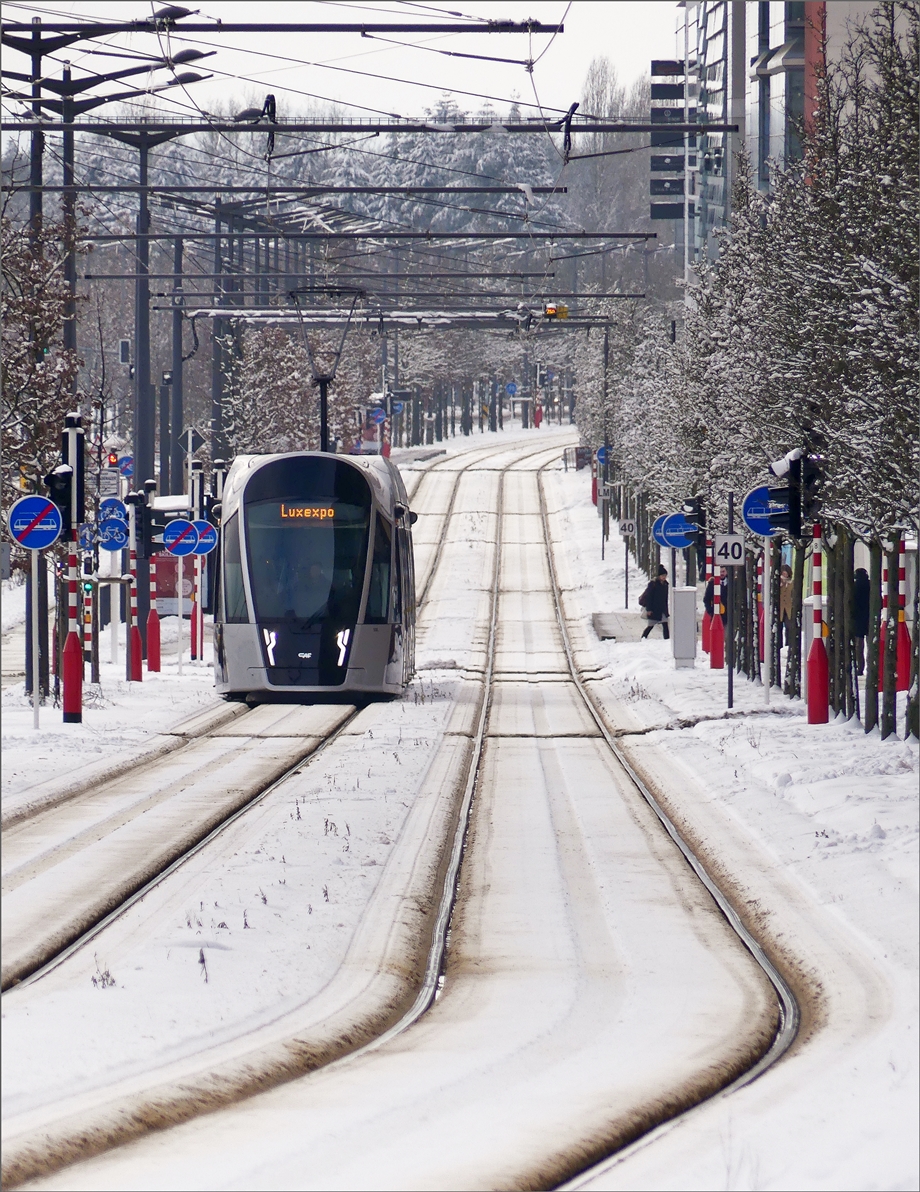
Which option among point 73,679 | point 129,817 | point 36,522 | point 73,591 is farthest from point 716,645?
point 129,817

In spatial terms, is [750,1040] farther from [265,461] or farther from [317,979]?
[265,461]

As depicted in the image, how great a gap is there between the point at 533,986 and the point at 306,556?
16.5 metres

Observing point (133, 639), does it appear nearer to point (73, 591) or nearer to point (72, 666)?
point (73, 591)

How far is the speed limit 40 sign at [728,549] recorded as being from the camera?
77.7 feet

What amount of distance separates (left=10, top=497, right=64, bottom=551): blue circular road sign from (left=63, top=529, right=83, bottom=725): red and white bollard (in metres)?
0.82

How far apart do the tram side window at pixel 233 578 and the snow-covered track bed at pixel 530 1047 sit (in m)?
11.1

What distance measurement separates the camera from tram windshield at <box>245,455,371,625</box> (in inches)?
965

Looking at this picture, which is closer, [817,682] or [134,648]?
[817,682]

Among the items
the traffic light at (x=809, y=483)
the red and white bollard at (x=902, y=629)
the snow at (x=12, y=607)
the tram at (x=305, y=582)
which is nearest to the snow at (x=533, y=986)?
the red and white bollard at (x=902, y=629)

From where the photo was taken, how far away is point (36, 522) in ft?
65.3

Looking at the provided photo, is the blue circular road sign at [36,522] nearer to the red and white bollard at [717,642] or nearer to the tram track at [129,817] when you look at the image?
the tram track at [129,817]

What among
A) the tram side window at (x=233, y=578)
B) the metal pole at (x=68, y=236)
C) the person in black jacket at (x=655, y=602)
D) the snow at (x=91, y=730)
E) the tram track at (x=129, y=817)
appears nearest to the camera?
the tram track at (x=129, y=817)

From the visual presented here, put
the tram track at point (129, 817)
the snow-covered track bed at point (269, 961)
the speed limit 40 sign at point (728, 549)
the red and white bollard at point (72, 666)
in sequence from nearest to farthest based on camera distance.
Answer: the snow-covered track bed at point (269, 961) → the tram track at point (129, 817) → the red and white bollard at point (72, 666) → the speed limit 40 sign at point (728, 549)

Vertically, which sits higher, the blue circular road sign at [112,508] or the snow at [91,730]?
the blue circular road sign at [112,508]
